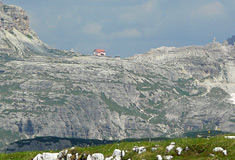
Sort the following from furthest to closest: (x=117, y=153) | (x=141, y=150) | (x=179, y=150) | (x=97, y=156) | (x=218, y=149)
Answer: (x=117, y=153) < (x=97, y=156) < (x=141, y=150) < (x=179, y=150) < (x=218, y=149)

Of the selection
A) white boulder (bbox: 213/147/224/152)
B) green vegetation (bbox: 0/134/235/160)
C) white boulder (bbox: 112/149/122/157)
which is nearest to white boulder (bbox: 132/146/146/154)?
green vegetation (bbox: 0/134/235/160)

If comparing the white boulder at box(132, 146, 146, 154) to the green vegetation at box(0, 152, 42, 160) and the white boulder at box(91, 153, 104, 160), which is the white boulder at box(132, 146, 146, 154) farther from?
the green vegetation at box(0, 152, 42, 160)

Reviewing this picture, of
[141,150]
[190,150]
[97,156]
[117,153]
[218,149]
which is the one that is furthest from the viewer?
[117,153]

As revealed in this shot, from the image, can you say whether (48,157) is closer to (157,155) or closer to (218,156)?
(157,155)

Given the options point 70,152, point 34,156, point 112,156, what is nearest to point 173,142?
point 112,156

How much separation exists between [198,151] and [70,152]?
19.0 meters

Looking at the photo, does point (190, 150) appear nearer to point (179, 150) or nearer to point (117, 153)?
point (179, 150)

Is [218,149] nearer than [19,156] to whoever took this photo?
Yes

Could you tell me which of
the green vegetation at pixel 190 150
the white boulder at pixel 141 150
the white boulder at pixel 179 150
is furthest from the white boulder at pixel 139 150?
the white boulder at pixel 179 150

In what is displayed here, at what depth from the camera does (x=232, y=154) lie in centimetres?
4697

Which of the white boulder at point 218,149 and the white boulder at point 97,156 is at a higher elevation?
the white boulder at point 218,149

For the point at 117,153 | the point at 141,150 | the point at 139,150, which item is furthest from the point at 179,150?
the point at 117,153

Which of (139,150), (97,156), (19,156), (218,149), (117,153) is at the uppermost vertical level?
(218,149)

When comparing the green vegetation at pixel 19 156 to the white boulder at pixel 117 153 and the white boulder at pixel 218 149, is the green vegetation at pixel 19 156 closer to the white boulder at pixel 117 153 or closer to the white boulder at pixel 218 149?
the white boulder at pixel 117 153
